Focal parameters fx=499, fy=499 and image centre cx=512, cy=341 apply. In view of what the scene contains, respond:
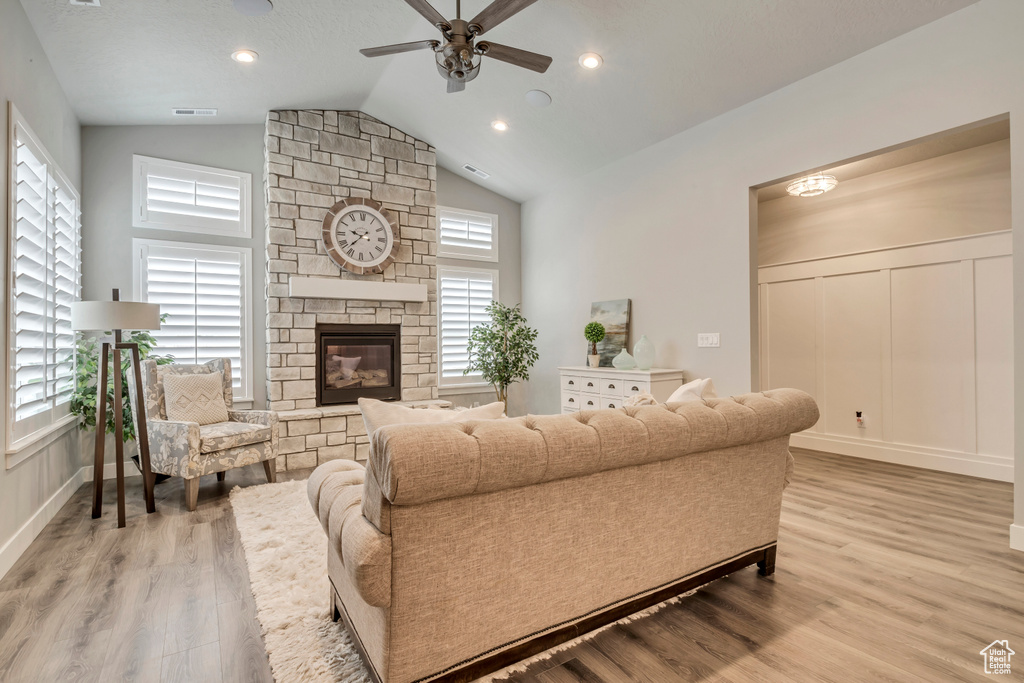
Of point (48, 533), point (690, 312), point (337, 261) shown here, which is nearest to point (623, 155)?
point (690, 312)

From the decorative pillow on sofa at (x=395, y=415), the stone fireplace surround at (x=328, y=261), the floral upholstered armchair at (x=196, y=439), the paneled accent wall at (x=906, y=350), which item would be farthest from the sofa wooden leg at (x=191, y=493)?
the paneled accent wall at (x=906, y=350)

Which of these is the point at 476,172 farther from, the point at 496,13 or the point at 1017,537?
the point at 1017,537

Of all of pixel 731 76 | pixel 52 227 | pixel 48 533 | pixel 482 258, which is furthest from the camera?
pixel 482 258

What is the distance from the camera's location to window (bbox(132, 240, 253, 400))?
4.56m

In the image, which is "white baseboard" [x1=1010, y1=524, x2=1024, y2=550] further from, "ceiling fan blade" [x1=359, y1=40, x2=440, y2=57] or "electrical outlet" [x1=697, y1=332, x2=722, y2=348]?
"ceiling fan blade" [x1=359, y1=40, x2=440, y2=57]

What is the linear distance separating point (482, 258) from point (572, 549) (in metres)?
5.20

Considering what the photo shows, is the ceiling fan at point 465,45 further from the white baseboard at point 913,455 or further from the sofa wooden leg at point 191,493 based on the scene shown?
the white baseboard at point 913,455

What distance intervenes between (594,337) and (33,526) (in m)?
4.47

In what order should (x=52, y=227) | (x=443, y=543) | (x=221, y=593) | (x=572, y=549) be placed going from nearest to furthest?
(x=443, y=543)
(x=572, y=549)
(x=221, y=593)
(x=52, y=227)

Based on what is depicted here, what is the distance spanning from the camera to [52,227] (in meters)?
3.34

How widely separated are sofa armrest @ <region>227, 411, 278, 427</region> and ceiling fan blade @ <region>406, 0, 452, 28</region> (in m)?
3.02

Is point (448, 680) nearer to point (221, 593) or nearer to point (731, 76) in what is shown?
point (221, 593)

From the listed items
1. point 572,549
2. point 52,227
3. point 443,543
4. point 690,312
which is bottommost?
point 572,549

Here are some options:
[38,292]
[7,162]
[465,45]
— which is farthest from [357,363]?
[465,45]
